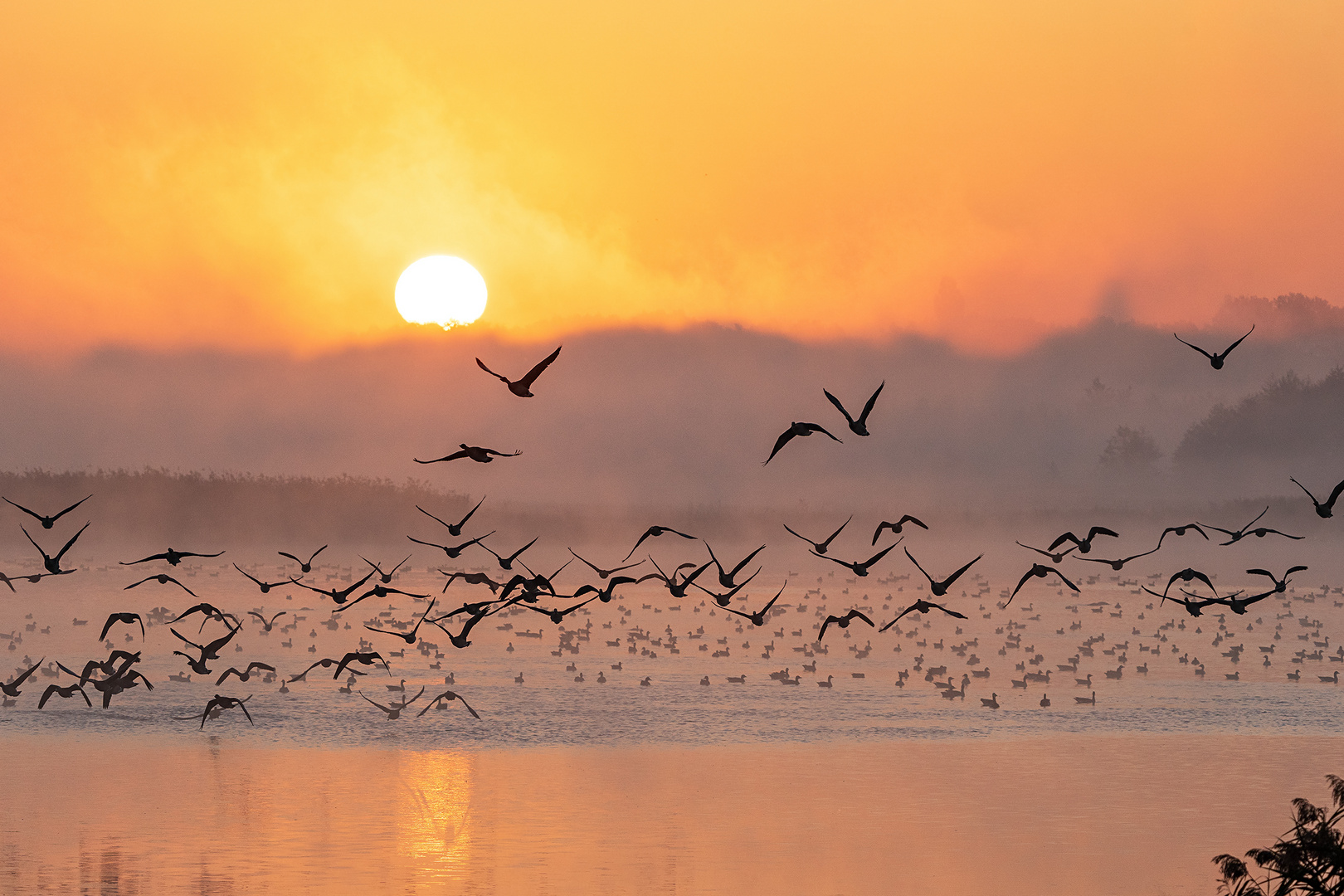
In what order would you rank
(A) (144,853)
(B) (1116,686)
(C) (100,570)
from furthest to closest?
(C) (100,570) < (B) (1116,686) < (A) (144,853)

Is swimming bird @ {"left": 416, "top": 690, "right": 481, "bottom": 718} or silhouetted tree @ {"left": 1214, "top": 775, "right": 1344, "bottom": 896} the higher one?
swimming bird @ {"left": 416, "top": 690, "right": 481, "bottom": 718}

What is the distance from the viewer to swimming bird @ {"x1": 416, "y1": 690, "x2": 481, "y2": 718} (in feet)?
108

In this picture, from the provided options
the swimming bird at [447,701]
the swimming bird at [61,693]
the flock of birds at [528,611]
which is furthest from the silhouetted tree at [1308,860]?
the swimming bird at [61,693]

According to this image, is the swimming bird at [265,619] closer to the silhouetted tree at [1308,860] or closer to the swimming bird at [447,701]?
the swimming bird at [447,701]

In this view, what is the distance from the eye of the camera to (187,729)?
104 ft

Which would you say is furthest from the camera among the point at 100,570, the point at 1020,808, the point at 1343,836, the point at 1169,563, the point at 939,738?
the point at 1169,563

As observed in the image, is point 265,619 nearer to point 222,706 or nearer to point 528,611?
point 528,611

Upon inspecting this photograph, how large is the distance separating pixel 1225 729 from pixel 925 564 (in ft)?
290

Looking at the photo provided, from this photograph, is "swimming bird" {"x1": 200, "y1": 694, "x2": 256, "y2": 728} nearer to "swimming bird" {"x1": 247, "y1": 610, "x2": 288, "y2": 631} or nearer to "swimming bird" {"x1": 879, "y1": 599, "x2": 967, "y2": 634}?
"swimming bird" {"x1": 247, "y1": 610, "x2": 288, "y2": 631}

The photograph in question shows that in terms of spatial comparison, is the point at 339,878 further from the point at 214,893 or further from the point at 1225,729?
the point at 1225,729

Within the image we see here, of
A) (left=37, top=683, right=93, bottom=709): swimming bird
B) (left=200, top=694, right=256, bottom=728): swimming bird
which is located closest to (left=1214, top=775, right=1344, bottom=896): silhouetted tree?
(left=200, top=694, right=256, bottom=728): swimming bird

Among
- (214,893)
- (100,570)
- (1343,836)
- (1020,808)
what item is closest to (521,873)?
(214,893)

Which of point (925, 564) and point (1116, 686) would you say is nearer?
point (1116, 686)

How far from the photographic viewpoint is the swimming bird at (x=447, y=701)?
32969 millimetres
